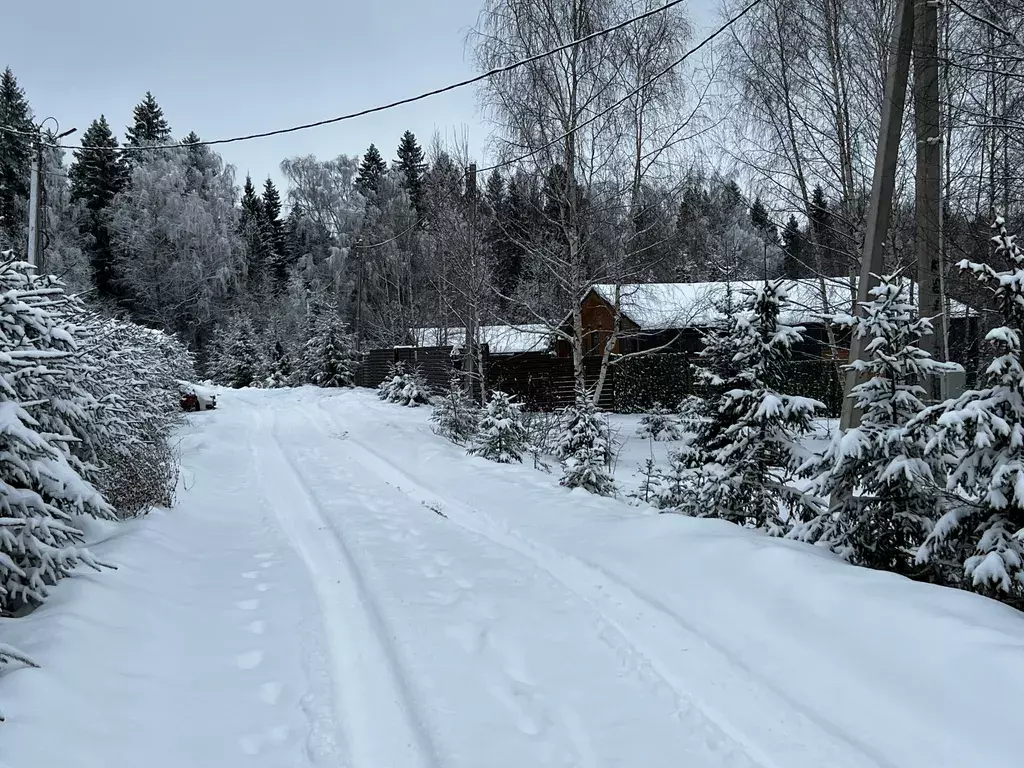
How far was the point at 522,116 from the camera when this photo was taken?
12.9 meters

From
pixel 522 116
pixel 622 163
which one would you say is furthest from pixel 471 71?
pixel 622 163

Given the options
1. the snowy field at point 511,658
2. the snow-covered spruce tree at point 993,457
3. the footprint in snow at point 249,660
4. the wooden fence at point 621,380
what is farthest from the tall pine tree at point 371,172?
the snow-covered spruce tree at point 993,457

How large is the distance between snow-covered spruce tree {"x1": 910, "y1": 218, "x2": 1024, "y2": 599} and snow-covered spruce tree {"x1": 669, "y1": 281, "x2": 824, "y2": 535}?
62.2 inches

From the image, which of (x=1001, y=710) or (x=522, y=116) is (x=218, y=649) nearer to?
(x=1001, y=710)

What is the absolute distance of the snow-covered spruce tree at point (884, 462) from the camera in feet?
13.6

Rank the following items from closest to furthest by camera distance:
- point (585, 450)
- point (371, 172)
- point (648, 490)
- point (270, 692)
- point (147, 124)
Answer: point (270, 692), point (648, 490), point (585, 450), point (147, 124), point (371, 172)

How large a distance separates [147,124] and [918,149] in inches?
2165

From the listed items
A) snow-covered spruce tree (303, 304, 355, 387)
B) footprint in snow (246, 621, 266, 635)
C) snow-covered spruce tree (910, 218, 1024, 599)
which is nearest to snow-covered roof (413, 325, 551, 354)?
snow-covered spruce tree (303, 304, 355, 387)

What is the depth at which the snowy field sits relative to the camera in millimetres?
2770

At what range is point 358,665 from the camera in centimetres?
359

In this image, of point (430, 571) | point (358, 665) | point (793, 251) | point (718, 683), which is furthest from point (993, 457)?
point (793, 251)

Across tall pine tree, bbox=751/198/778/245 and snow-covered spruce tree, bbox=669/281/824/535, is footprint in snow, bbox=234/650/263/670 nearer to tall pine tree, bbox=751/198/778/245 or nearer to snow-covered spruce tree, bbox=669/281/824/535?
snow-covered spruce tree, bbox=669/281/824/535

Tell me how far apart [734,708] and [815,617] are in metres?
0.98

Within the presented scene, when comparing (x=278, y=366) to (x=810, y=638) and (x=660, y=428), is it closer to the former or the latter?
(x=660, y=428)
